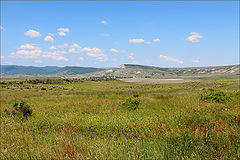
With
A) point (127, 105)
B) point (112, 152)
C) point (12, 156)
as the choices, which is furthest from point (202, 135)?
point (127, 105)

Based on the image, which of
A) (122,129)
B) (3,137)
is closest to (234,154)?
(122,129)

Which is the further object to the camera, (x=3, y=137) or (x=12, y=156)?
(x=3, y=137)

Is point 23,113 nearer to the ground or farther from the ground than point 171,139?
nearer to the ground

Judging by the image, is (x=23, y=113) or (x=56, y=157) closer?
(x=56, y=157)

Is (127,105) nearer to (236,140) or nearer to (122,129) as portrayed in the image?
(122,129)

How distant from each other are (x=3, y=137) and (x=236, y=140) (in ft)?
20.6

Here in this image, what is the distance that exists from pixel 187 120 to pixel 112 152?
12.2ft

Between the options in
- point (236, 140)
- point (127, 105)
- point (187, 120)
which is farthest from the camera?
point (127, 105)

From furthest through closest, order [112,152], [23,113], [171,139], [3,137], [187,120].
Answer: [23,113], [187,120], [3,137], [171,139], [112,152]

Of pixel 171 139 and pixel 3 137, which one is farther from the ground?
pixel 171 139

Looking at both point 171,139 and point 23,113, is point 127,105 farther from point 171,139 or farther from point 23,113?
point 171,139

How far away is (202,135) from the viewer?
342 centimetres

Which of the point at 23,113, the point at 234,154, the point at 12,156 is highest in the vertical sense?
the point at 234,154

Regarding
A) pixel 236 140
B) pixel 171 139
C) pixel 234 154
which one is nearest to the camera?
pixel 234 154
